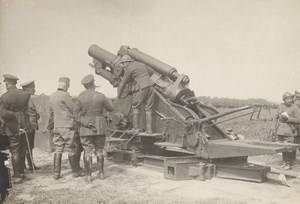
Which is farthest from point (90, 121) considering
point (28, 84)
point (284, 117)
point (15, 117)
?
point (284, 117)

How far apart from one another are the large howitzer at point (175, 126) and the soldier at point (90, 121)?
4.54ft

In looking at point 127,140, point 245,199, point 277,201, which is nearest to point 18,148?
point 127,140

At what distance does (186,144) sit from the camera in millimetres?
7797

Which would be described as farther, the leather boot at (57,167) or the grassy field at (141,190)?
the leather boot at (57,167)

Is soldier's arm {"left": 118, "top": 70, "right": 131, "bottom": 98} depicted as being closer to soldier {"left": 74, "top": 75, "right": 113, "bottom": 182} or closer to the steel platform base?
soldier {"left": 74, "top": 75, "right": 113, "bottom": 182}

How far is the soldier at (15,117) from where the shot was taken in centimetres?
696

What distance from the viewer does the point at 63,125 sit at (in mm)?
7465

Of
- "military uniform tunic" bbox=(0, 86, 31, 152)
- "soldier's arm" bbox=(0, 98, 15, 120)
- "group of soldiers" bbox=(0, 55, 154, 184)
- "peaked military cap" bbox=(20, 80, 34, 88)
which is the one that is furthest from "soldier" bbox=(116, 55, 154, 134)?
"soldier's arm" bbox=(0, 98, 15, 120)

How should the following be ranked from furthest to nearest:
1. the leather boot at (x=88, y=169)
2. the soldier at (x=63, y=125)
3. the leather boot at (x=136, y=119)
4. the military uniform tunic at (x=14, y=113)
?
the leather boot at (x=136, y=119)
the soldier at (x=63, y=125)
the leather boot at (x=88, y=169)
the military uniform tunic at (x=14, y=113)

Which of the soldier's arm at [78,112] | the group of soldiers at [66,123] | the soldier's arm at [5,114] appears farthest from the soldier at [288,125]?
the soldier's arm at [5,114]

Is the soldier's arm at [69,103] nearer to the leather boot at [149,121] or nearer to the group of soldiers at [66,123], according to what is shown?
the group of soldiers at [66,123]

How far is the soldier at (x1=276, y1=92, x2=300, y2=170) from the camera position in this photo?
8.67 m

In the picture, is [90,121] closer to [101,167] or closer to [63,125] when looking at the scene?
[63,125]

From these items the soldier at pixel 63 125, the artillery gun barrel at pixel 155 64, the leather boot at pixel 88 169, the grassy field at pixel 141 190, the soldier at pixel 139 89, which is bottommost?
the grassy field at pixel 141 190
